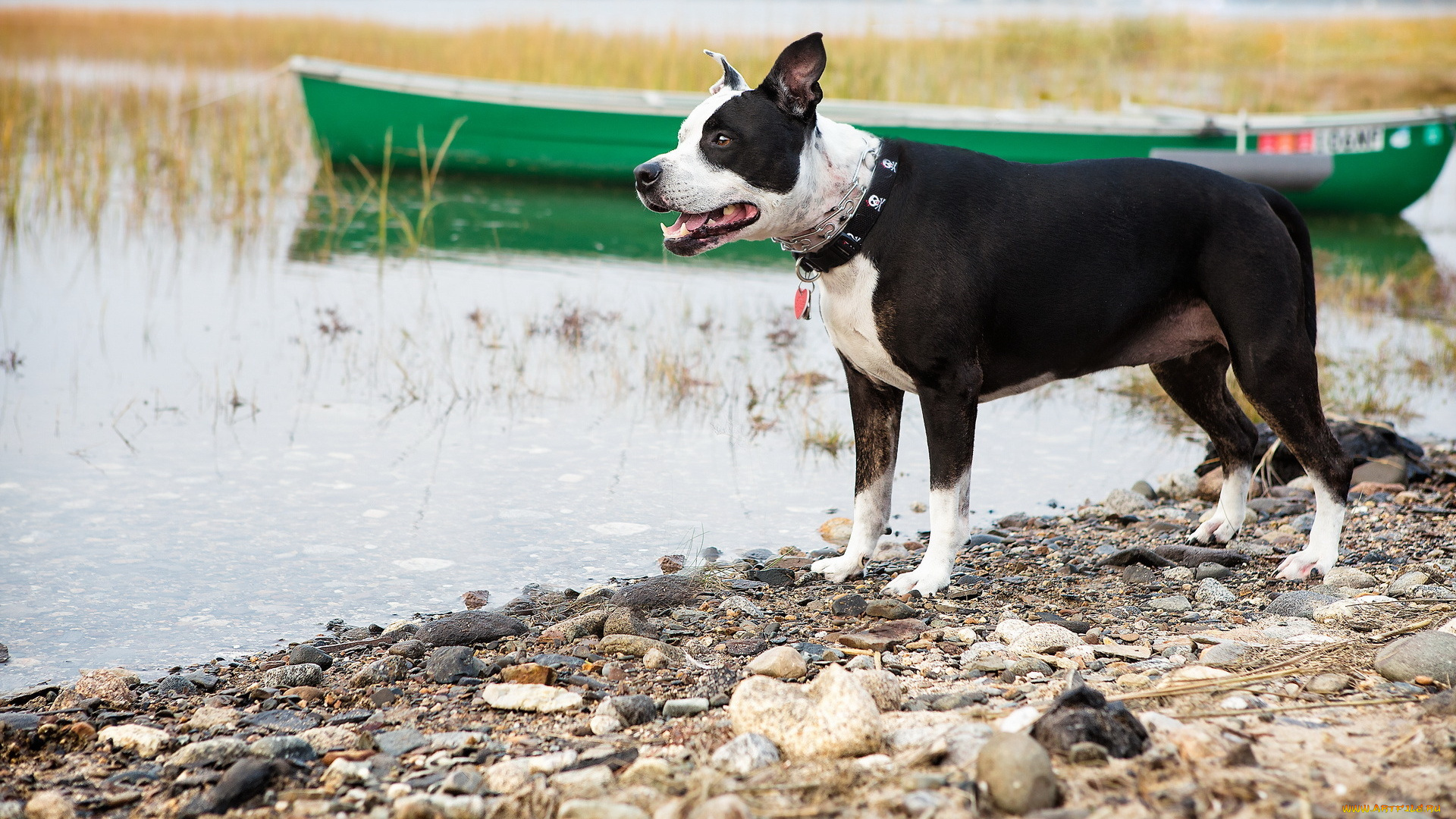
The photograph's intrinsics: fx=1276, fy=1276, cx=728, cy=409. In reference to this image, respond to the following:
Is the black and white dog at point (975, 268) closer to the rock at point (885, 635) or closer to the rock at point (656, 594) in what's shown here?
the rock at point (885, 635)

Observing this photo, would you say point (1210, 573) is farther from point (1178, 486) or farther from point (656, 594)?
point (656, 594)

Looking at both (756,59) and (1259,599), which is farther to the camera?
(756,59)

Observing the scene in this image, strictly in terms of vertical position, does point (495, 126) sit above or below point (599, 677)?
above

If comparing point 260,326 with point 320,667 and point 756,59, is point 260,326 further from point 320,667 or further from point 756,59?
point 756,59

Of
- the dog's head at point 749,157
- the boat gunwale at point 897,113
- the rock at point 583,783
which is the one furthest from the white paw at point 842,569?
the boat gunwale at point 897,113

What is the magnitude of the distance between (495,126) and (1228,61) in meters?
20.2

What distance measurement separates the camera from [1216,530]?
A: 4.88 meters

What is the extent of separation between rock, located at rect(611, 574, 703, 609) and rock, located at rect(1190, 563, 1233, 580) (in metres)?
1.72

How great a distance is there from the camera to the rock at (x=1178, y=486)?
19.2ft

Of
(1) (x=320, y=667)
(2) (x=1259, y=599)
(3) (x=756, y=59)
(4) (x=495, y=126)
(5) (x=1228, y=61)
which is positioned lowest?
(1) (x=320, y=667)

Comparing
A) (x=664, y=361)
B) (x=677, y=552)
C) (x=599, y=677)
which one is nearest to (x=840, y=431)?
(x=664, y=361)

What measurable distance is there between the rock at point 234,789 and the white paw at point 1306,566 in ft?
11.0

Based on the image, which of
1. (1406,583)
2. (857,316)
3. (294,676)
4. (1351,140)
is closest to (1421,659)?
(1406,583)

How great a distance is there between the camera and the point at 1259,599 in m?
4.15
